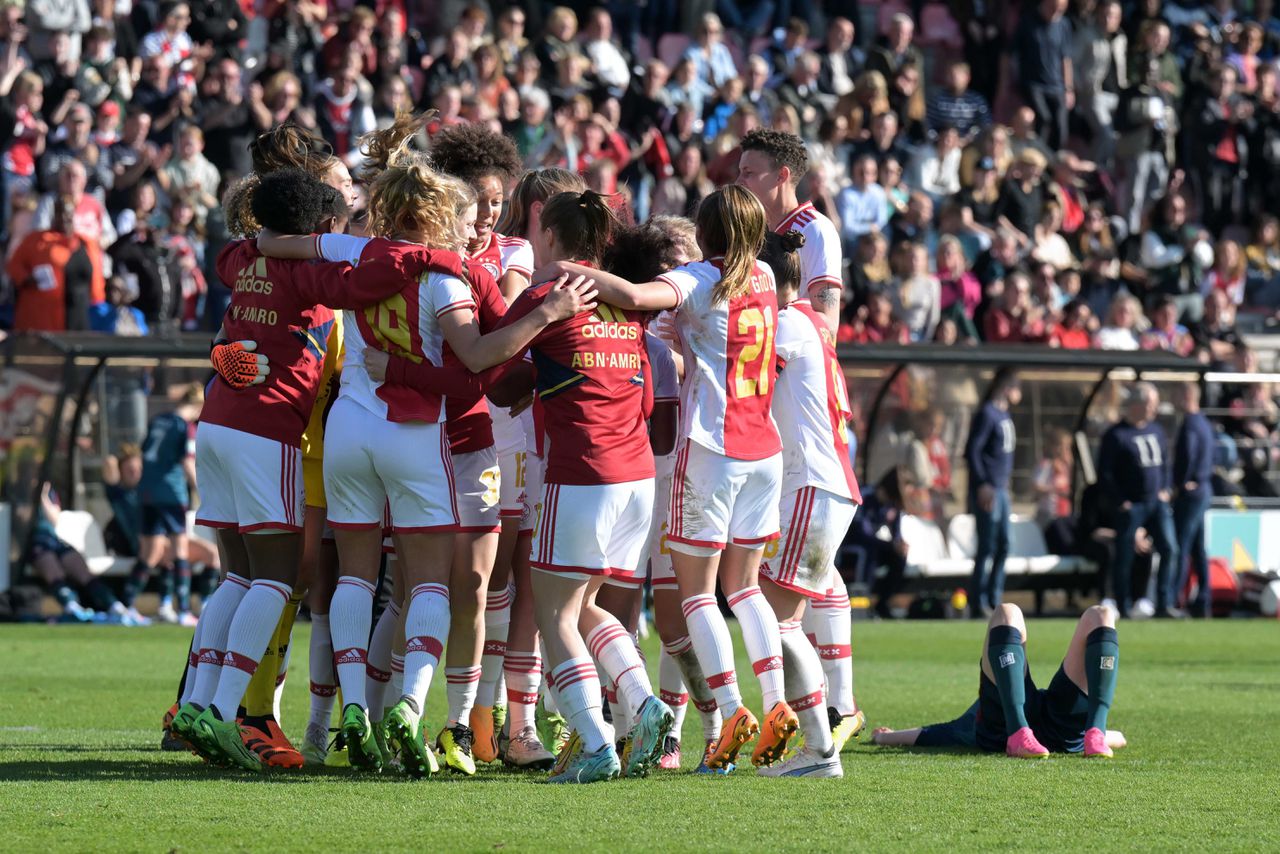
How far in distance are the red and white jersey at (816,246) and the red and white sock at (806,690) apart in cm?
165

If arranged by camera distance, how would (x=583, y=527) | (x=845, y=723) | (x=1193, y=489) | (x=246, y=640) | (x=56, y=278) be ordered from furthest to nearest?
(x=1193, y=489)
(x=56, y=278)
(x=845, y=723)
(x=246, y=640)
(x=583, y=527)

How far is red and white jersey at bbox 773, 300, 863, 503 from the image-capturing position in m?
7.32

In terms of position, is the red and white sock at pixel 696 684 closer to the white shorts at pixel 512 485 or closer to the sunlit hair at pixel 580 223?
the white shorts at pixel 512 485

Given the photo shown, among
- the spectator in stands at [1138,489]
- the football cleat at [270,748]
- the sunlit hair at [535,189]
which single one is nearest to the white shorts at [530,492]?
the sunlit hair at [535,189]

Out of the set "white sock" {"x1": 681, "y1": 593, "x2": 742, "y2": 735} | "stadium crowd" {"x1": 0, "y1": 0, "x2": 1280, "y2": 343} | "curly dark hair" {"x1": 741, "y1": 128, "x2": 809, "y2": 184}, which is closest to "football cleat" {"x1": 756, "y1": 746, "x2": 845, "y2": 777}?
"white sock" {"x1": 681, "y1": 593, "x2": 742, "y2": 735}

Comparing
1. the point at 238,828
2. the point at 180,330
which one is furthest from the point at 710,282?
the point at 180,330

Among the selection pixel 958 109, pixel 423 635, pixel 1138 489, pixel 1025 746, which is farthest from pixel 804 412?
pixel 958 109

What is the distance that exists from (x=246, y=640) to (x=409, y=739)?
0.83 metres

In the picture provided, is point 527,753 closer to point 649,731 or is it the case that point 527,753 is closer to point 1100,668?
point 649,731

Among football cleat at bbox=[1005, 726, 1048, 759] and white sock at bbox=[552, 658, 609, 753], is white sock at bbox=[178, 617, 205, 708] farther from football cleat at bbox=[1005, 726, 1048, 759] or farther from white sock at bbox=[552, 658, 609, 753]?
football cleat at bbox=[1005, 726, 1048, 759]

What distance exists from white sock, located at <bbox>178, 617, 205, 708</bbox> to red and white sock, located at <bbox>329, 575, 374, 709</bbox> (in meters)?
0.66

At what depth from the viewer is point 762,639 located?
661cm

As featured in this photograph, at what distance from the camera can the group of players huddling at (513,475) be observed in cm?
644

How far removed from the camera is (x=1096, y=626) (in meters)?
7.32
